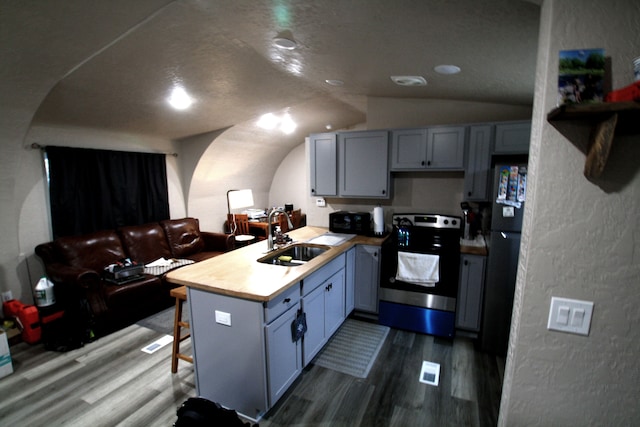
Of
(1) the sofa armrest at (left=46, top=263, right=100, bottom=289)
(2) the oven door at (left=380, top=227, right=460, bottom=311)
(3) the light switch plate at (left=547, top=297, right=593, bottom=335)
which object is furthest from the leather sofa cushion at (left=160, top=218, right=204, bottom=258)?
(3) the light switch plate at (left=547, top=297, right=593, bottom=335)

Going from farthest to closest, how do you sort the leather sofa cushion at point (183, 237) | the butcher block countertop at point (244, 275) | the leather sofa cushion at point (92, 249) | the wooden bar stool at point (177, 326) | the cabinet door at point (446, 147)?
1. the leather sofa cushion at point (183, 237)
2. the leather sofa cushion at point (92, 249)
3. the cabinet door at point (446, 147)
4. the wooden bar stool at point (177, 326)
5. the butcher block countertop at point (244, 275)

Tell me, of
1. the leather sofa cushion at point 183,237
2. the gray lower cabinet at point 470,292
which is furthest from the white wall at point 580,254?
the leather sofa cushion at point 183,237

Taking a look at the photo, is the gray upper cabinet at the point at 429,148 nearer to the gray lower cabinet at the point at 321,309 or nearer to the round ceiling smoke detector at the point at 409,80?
the round ceiling smoke detector at the point at 409,80

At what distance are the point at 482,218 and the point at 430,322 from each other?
1307mm

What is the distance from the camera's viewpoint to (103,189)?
3705mm

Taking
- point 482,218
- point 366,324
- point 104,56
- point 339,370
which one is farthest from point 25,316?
point 482,218

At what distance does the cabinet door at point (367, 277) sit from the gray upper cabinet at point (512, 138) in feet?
5.03

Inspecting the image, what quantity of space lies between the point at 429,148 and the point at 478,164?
0.49m

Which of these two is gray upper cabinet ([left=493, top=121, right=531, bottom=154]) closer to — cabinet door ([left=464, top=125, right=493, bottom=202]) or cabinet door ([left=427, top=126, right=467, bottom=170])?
cabinet door ([left=464, top=125, right=493, bottom=202])

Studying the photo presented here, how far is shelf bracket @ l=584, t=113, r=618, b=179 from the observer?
780mm

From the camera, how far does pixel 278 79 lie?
2.97 m

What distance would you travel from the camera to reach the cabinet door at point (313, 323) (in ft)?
7.18

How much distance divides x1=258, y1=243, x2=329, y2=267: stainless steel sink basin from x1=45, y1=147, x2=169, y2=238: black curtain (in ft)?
8.72

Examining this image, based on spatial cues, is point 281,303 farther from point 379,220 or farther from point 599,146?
point 379,220
